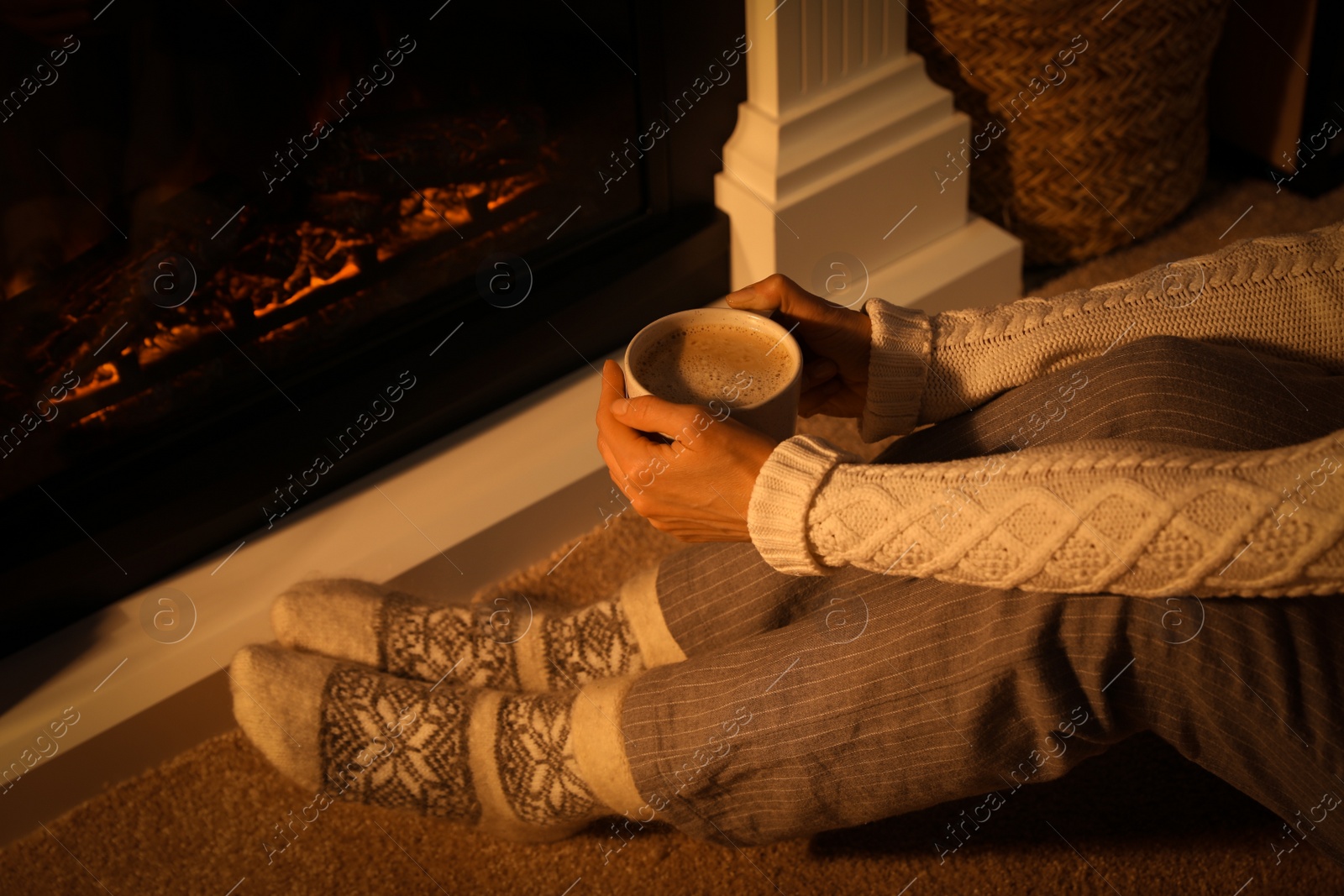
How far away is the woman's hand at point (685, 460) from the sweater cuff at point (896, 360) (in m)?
0.18

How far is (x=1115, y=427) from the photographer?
0.78 meters

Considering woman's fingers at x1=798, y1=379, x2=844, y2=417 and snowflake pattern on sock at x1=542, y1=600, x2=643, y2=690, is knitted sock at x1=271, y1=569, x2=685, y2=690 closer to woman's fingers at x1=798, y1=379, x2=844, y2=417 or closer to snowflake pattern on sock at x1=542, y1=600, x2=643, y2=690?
snowflake pattern on sock at x1=542, y1=600, x2=643, y2=690

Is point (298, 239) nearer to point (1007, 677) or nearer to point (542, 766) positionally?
point (542, 766)

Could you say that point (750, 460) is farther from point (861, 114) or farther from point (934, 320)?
point (861, 114)

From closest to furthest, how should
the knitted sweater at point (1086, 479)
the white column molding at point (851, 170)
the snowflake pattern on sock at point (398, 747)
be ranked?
the knitted sweater at point (1086, 479), the snowflake pattern on sock at point (398, 747), the white column molding at point (851, 170)

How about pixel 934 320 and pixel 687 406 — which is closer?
pixel 687 406

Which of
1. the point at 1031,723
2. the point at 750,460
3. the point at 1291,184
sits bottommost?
the point at 1291,184

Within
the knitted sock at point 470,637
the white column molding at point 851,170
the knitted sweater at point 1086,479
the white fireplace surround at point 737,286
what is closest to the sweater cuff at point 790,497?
the knitted sweater at point 1086,479

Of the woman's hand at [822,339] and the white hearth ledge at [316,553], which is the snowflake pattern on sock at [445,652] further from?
the woman's hand at [822,339]

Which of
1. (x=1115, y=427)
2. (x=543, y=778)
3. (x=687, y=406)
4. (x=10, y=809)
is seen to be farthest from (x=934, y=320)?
(x=10, y=809)

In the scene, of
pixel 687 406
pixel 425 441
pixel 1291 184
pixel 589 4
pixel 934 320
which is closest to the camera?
pixel 687 406

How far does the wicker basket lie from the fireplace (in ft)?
1.12

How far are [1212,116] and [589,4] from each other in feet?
3.68

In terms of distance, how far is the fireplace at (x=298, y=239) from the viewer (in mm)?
968
